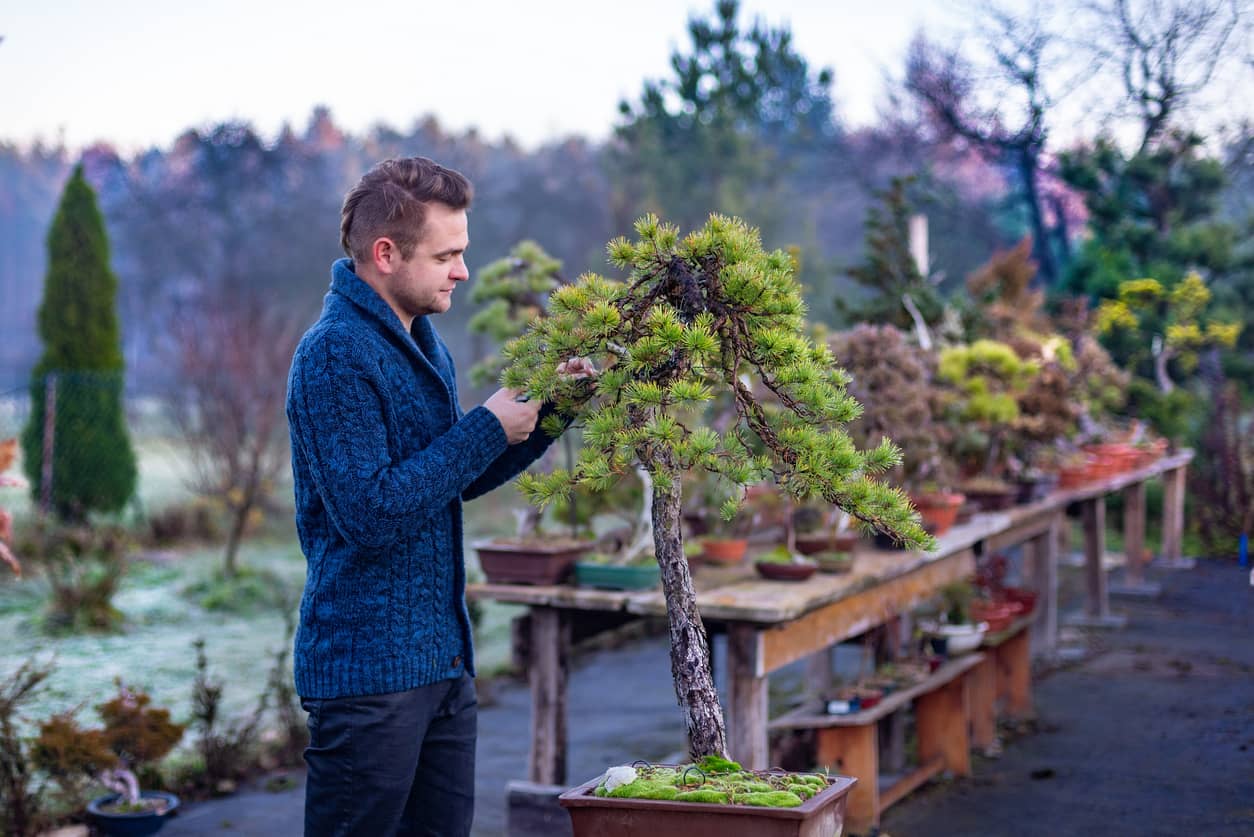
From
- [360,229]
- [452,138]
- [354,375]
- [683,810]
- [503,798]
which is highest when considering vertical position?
[452,138]

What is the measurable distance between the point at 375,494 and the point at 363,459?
0.06 m

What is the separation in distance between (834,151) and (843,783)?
21005 millimetres

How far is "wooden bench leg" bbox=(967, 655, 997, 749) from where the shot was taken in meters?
5.26

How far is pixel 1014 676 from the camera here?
19.0 feet

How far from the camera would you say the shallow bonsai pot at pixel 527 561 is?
3.87 m

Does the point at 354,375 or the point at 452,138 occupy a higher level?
the point at 452,138

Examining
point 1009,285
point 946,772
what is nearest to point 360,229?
point 946,772

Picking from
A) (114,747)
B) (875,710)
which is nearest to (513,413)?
(875,710)

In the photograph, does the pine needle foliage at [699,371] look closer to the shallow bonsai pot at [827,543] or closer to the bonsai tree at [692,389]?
the bonsai tree at [692,389]

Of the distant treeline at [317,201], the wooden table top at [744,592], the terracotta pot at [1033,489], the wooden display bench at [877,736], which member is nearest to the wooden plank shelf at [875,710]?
the wooden display bench at [877,736]

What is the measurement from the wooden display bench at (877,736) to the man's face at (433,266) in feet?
7.37

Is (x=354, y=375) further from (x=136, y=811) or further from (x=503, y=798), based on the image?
(x=503, y=798)

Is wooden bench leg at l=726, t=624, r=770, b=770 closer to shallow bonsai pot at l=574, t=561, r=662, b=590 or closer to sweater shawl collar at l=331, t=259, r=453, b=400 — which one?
shallow bonsai pot at l=574, t=561, r=662, b=590

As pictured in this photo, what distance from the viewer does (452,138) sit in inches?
1056
